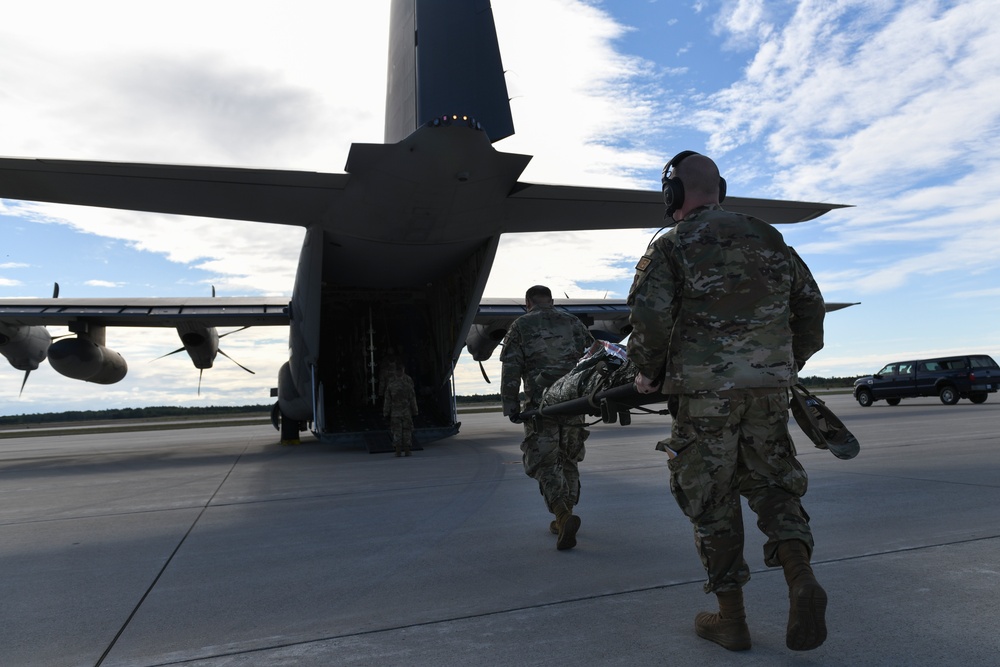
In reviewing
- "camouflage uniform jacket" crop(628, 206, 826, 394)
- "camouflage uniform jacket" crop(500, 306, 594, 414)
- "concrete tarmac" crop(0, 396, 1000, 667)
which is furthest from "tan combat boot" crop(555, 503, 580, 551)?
"camouflage uniform jacket" crop(628, 206, 826, 394)

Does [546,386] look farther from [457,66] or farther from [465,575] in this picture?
[457,66]

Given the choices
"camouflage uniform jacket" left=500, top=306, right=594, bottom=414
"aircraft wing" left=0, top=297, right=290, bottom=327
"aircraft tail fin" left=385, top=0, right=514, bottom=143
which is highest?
"aircraft tail fin" left=385, top=0, right=514, bottom=143

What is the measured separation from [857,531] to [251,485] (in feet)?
23.6

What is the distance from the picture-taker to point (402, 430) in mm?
12008

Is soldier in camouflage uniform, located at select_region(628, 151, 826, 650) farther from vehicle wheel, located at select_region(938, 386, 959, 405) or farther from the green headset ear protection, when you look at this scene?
vehicle wheel, located at select_region(938, 386, 959, 405)

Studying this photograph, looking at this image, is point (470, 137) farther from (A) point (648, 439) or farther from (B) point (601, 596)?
(A) point (648, 439)

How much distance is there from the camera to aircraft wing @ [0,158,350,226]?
6.86m

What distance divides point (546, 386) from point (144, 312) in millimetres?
13526

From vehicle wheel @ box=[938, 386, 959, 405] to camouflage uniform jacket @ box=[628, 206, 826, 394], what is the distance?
23493 millimetres

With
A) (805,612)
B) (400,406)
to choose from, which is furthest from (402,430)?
(805,612)

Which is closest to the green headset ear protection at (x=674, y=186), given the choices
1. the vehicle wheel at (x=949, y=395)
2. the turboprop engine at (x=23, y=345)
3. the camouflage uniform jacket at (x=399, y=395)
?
the camouflage uniform jacket at (x=399, y=395)

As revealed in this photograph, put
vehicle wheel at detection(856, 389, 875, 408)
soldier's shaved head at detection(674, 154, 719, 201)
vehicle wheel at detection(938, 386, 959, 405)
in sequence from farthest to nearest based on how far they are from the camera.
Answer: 1. vehicle wheel at detection(856, 389, 875, 408)
2. vehicle wheel at detection(938, 386, 959, 405)
3. soldier's shaved head at detection(674, 154, 719, 201)

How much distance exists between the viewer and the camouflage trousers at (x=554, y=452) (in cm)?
517

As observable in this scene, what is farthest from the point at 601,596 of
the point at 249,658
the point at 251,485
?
the point at 251,485
